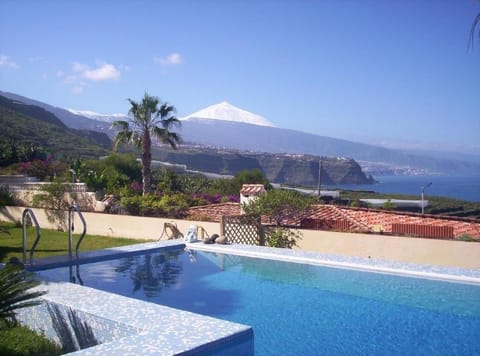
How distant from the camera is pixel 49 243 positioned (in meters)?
15.1

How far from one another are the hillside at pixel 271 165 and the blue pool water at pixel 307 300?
292ft

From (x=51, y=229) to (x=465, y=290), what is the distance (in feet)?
47.9

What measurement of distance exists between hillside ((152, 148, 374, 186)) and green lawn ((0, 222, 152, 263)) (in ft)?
272

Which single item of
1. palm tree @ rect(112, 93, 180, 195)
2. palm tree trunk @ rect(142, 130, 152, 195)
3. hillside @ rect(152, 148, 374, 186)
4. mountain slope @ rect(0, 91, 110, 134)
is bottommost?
hillside @ rect(152, 148, 374, 186)

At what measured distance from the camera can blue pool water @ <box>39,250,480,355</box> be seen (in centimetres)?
712

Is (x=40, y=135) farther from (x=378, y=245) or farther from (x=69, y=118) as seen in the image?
(x=69, y=118)

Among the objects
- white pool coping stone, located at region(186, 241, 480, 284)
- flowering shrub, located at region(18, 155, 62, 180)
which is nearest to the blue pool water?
white pool coping stone, located at region(186, 241, 480, 284)

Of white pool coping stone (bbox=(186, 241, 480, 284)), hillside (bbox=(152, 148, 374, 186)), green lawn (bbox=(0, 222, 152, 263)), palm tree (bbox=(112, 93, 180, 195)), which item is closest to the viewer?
white pool coping stone (bbox=(186, 241, 480, 284))

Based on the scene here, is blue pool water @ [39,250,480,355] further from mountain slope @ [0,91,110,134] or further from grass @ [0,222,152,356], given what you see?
mountain slope @ [0,91,110,134]

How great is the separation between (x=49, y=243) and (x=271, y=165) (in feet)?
364

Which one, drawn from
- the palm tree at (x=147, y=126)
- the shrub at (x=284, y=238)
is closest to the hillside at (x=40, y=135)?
the palm tree at (x=147, y=126)

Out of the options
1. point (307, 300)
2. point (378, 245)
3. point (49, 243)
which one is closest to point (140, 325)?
point (307, 300)

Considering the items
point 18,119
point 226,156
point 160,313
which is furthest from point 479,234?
point 226,156

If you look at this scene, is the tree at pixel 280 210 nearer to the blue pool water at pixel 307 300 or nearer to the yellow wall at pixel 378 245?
the yellow wall at pixel 378 245
